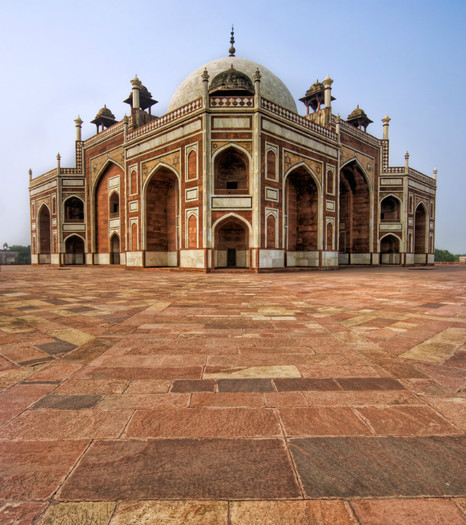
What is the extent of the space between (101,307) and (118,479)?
3.66 metres

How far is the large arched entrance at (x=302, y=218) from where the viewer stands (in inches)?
677

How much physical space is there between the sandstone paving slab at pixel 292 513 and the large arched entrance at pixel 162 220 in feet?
57.0

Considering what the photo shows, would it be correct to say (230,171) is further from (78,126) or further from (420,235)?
(420,235)

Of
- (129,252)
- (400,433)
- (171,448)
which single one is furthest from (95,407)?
(129,252)

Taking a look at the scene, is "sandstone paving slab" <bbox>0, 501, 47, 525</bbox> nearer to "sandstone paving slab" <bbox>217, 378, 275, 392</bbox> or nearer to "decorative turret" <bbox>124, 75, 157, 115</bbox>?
"sandstone paving slab" <bbox>217, 378, 275, 392</bbox>

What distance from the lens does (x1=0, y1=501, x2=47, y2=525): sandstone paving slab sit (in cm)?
88

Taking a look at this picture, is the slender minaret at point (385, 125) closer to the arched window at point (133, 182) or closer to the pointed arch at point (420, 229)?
the pointed arch at point (420, 229)

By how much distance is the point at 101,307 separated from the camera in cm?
439

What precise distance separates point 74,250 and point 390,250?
86.0ft

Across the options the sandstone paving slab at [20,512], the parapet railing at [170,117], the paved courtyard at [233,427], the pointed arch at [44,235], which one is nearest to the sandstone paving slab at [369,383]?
the paved courtyard at [233,427]

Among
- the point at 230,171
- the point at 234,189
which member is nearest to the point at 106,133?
the point at 230,171

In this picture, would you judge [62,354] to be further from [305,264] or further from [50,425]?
[305,264]

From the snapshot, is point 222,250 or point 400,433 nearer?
point 400,433

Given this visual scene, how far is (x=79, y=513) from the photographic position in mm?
896
